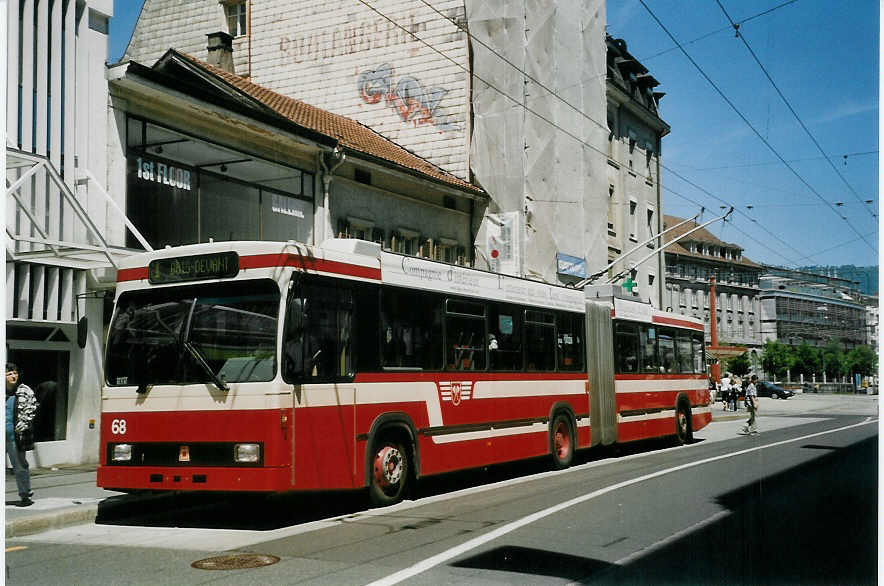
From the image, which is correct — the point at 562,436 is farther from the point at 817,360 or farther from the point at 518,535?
the point at 518,535

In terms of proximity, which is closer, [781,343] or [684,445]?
[781,343]

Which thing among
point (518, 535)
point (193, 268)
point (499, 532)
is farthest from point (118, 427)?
point (518, 535)

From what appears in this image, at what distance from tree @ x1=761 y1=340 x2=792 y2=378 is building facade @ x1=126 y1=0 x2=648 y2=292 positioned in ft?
57.6

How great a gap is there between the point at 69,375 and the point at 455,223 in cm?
1455

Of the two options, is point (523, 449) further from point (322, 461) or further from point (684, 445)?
point (684, 445)

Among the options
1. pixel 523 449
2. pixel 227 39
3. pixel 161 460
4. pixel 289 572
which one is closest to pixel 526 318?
pixel 523 449

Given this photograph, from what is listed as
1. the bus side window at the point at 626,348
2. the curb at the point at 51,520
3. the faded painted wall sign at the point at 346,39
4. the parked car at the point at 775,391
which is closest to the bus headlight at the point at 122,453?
the curb at the point at 51,520

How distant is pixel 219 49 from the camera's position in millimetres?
29766

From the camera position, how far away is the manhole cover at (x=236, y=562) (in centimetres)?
792

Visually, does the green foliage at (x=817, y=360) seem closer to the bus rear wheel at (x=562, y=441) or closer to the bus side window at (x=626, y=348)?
the bus rear wheel at (x=562, y=441)

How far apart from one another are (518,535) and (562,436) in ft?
26.0

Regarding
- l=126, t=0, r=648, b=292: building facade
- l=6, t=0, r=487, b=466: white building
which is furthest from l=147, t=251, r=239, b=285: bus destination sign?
l=126, t=0, r=648, b=292: building facade

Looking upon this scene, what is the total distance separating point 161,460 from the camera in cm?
1030

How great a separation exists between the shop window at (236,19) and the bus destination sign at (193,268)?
23.1m
